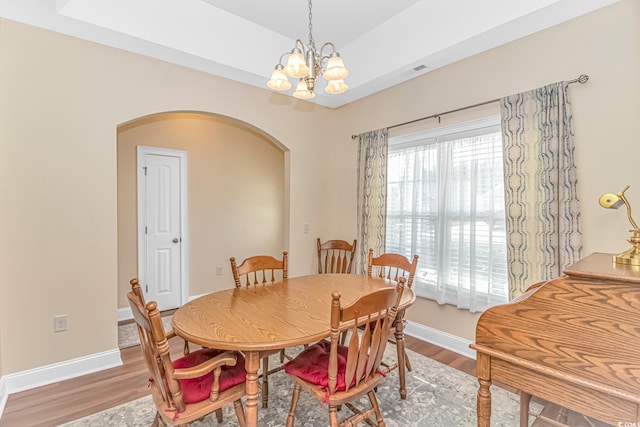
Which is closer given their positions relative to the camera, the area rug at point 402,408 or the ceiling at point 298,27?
the area rug at point 402,408

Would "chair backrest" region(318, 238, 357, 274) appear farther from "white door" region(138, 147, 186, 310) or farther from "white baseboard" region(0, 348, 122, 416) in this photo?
"white baseboard" region(0, 348, 122, 416)

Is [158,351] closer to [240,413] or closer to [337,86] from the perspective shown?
[240,413]

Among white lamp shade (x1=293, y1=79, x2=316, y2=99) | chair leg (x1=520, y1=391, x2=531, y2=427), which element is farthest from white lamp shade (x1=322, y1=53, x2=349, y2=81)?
chair leg (x1=520, y1=391, x2=531, y2=427)

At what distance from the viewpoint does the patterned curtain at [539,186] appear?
2172 millimetres

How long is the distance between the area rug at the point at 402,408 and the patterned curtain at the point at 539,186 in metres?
0.83

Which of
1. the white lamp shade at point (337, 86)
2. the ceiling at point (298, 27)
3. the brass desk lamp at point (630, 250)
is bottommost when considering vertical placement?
the brass desk lamp at point (630, 250)

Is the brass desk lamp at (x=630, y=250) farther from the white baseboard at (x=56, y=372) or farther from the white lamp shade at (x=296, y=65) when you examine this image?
the white baseboard at (x=56, y=372)

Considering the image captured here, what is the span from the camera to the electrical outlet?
2375 mm

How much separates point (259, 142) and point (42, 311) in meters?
3.29

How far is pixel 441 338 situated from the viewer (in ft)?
9.82

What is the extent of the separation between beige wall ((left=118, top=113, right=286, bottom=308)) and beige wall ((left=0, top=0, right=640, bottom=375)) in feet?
3.61

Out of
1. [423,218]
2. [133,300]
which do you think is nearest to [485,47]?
[423,218]

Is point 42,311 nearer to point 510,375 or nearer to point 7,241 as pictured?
point 7,241

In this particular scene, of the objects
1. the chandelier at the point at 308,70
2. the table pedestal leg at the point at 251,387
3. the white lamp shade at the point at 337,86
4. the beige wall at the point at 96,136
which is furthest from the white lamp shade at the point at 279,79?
the table pedestal leg at the point at 251,387
